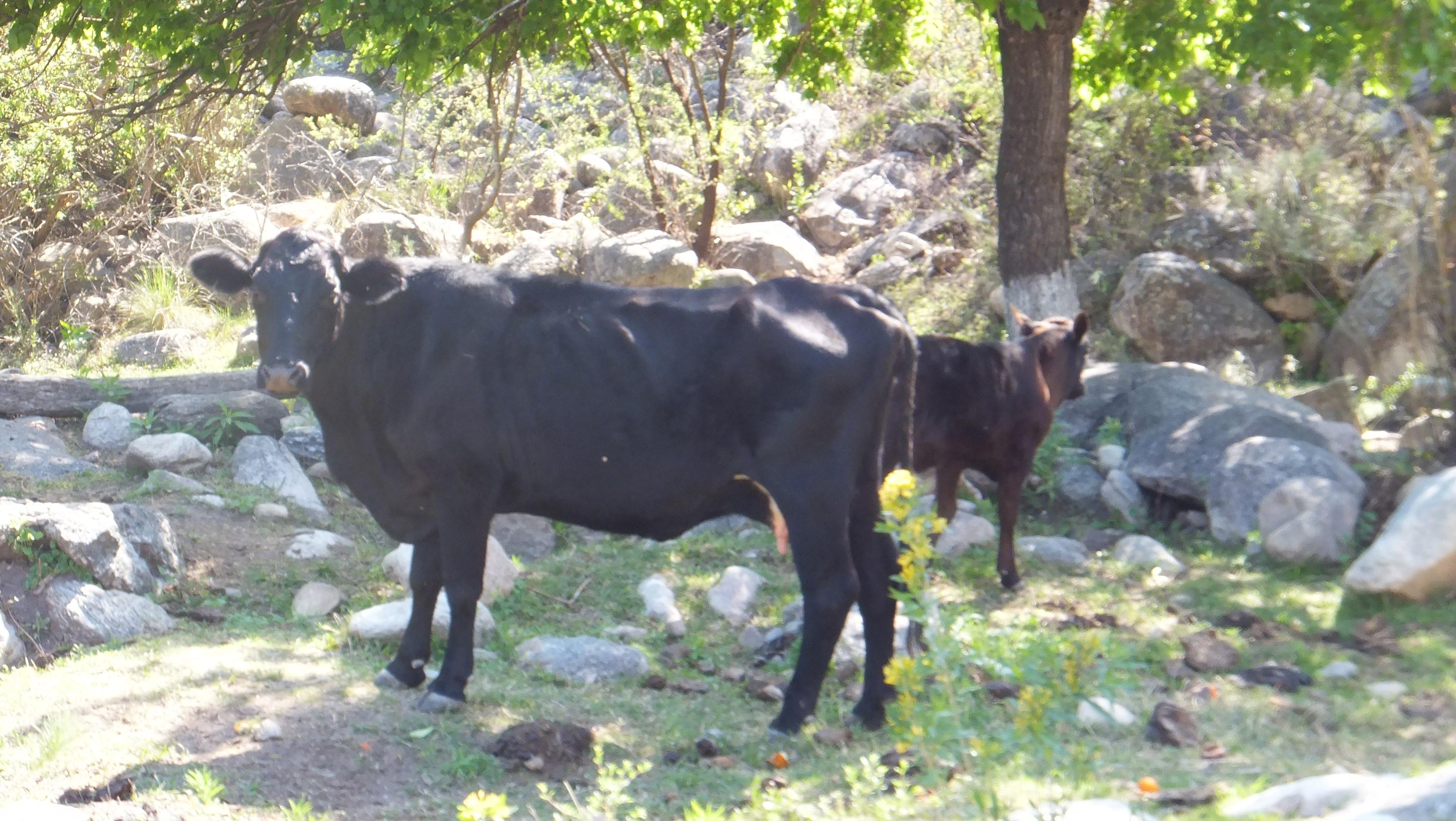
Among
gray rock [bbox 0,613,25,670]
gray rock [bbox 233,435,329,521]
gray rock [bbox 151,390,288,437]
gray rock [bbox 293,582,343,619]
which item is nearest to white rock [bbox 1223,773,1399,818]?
gray rock [bbox 293,582,343,619]

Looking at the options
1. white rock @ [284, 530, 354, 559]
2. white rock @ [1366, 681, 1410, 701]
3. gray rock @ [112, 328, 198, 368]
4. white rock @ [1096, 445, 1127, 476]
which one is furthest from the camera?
gray rock @ [112, 328, 198, 368]

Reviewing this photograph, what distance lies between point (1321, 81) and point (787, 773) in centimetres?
1310

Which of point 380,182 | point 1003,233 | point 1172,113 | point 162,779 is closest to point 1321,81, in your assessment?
point 1172,113

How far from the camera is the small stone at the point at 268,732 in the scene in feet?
17.0

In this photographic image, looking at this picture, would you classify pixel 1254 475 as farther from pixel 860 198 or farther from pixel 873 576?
pixel 860 198

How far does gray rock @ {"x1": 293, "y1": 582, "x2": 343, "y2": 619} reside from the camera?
711 centimetres

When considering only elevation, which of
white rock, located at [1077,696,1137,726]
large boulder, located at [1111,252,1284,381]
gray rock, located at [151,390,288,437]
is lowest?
white rock, located at [1077,696,1137,726]

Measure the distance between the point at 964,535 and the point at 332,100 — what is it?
15.2 m

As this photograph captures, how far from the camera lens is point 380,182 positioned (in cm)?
1752

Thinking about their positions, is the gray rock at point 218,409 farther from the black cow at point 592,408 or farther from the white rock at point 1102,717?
the white rock at point 1102,717

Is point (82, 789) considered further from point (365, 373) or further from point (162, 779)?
point (365, 373)

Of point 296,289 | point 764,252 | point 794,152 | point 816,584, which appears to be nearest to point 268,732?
point 296,289

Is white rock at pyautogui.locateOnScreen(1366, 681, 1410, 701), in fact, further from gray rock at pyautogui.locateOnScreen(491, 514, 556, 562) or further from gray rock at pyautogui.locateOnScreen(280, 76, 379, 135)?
gray rock at pyautogui.locateOnScreen(280, 76, 379, 135)

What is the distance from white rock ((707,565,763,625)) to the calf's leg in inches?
59.6
